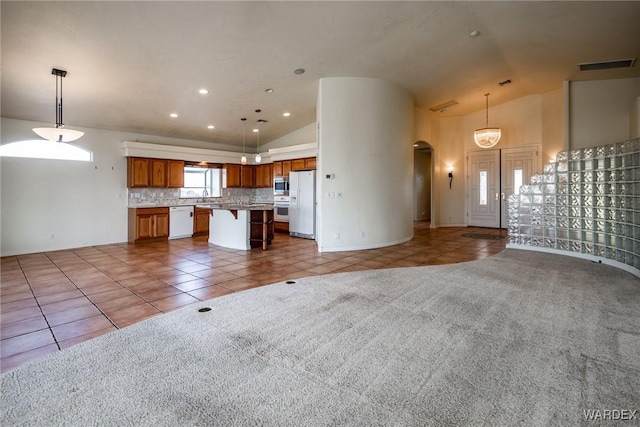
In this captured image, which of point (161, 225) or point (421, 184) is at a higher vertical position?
point (421, 184)

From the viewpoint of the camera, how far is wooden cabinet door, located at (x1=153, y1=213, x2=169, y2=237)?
7.36 meters

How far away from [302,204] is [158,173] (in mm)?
3770

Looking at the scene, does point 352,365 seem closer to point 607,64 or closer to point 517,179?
point 607,64

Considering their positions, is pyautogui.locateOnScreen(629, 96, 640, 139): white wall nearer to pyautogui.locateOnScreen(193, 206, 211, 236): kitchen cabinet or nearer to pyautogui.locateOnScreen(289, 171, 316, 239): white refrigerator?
pyautogui.locateOnScreen(289, 171, 316, 239): white refrigerator

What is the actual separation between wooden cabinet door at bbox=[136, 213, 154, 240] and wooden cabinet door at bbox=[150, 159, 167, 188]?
0.88 m

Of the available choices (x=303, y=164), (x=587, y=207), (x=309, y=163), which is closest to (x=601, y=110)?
(x=587, y=207)

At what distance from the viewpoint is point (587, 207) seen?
192 inches

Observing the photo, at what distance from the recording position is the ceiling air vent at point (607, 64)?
555 centimetres

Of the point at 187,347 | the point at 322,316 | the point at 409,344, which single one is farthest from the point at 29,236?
the point at 409,344

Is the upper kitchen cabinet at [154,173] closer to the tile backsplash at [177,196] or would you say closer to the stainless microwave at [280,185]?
the tile backsplash at [177,196]

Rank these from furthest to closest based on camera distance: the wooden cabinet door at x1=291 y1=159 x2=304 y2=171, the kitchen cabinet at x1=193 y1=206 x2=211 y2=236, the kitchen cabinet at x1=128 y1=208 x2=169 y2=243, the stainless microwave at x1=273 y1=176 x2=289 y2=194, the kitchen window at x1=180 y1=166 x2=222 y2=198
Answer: the kitchen window at x1=180 y1=166 x2=222 y2=198, the stainless microwave at x1=273 y1=176 x2=289 y2=194, the kitchen cabinet at x1=193 y1=206 x2=211 y2=236, the wooden cabinet door at x1=291 y1=159 x2=304 y2=171, the kitchen cabinet at x1=128 y1=208 x2=169 y2=243

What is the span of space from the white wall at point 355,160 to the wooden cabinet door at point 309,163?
173 centimetres

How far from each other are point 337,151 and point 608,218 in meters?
4.48

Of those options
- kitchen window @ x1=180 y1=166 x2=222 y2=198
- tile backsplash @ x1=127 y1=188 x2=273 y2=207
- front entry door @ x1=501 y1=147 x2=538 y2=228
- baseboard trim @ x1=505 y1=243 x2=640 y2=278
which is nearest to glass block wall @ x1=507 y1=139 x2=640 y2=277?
baseboard trim @ x1=505 y1=243 x2=640 y2=278
